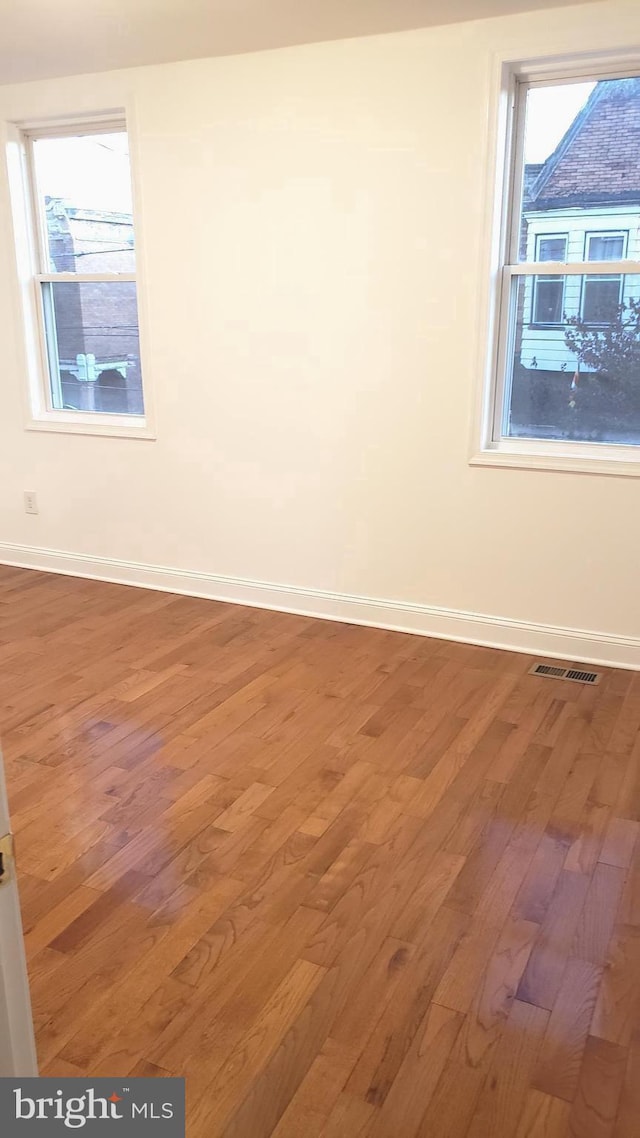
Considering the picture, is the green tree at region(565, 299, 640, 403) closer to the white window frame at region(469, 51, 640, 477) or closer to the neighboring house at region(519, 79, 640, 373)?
the neighboring house at region(519, 79, 640, 373)

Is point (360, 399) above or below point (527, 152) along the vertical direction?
below

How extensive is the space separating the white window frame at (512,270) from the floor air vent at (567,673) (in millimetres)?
804

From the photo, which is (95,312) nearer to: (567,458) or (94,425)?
(94,425)

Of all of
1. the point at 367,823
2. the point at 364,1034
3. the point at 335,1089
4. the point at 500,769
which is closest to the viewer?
the point at 335,1089

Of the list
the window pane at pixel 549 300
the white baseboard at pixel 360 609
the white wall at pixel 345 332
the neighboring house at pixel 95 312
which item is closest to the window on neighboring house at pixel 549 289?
the window pane at pixel 549 300

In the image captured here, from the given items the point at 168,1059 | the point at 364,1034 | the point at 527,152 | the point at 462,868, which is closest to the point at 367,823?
the point at 462,868

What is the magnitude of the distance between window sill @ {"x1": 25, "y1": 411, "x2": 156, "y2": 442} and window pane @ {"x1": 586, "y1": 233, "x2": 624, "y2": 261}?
7.20ft

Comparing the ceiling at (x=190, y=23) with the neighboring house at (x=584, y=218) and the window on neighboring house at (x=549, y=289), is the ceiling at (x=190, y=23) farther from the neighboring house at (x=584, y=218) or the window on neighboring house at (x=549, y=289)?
the window on neighboring house at (x=549, y=289)

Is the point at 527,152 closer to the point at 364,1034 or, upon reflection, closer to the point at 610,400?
the point at 610,400

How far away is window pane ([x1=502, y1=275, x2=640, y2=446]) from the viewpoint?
3461 mm

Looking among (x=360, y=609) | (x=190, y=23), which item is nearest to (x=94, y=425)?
(x=360, y=609)

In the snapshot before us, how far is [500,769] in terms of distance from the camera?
112 inches

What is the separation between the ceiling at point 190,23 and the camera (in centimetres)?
313

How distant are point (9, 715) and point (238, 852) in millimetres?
1237
